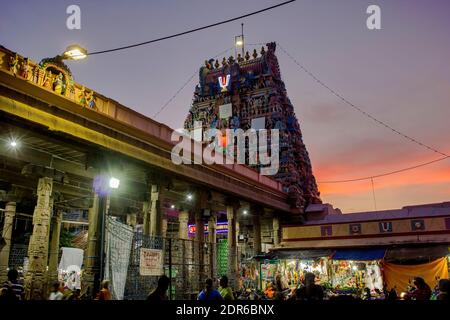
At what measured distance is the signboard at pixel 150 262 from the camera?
34.2 feet

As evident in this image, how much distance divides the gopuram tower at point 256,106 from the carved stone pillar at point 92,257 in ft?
70.1

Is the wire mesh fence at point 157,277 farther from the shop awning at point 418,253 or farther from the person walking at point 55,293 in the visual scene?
the shop awning at point 418,253

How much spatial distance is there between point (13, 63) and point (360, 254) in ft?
67.0

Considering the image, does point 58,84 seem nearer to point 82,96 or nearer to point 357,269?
point 82,96

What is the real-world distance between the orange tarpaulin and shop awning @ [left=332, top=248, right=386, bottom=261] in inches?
51.3

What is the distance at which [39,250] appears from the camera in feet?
51.1

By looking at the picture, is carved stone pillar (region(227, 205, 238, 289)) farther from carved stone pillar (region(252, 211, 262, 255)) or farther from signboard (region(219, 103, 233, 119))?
signboard (region(219, 103, 233, 119))

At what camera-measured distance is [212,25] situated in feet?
37.2

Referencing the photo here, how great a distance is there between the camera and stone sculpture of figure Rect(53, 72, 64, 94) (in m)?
13.2

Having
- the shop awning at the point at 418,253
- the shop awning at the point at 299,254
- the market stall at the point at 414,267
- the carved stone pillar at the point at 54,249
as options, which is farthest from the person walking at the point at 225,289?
the carved stone pillar at the point at 54,249

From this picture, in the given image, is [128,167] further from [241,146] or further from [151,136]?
[241,146]

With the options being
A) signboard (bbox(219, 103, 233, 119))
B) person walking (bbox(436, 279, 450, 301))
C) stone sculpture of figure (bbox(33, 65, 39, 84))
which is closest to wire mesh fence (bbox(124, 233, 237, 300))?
person walking (bbox(436, 279, 450, 301))

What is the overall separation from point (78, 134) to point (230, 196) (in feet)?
40.6

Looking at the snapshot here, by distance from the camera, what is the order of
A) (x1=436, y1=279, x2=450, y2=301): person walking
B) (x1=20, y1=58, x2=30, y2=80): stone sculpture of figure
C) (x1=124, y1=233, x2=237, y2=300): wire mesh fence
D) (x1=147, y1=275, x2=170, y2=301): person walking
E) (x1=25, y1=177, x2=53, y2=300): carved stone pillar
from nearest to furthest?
(x1=147, y1=275, x2=170, y2=301): person walking, (x1=436, y1=279, x2=450, y2=301): person walking, (x1=124, y1=233, x2=237, y2=300): wire mesh fence, (x1=20, y1=58, x2=30, y2=80): stone sculpture of figure, (x1=25, y1=177, x2=53, y2=300): carved stone pillar
